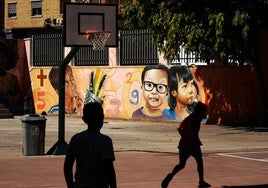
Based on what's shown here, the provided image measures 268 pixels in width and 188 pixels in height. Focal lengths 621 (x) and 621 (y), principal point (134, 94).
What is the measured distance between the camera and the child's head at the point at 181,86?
28.5 m

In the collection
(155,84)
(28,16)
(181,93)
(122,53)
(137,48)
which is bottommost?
(181,93)

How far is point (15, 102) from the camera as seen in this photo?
3697cm

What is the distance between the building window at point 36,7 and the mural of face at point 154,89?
93.8ft

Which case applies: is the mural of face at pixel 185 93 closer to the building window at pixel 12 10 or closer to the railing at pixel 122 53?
the railing at pixel 122 53

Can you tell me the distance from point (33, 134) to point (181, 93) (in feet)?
46.5

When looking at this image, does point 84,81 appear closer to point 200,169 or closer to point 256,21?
point 256,21

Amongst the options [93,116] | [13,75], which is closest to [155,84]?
[13,75]

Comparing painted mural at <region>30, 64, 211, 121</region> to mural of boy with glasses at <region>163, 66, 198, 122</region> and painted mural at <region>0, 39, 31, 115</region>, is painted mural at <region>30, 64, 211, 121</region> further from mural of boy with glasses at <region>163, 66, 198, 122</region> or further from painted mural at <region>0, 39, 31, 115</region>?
painted mural at <region>0, 39, 31, 115</region>

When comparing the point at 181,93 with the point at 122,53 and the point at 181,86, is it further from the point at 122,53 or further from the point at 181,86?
the point at 122,53

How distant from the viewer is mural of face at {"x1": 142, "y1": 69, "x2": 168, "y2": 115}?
97.5 ft

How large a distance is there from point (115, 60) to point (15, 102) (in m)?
7.90

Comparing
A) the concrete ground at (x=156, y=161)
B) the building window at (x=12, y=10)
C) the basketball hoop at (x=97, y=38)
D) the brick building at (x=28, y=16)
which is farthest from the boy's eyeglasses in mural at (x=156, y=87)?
the building window at (x=12, y=10)

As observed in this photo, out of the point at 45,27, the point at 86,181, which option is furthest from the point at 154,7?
the point at 45,27

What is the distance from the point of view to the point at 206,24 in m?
24.1
